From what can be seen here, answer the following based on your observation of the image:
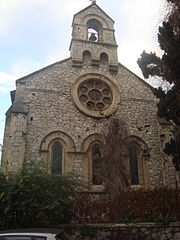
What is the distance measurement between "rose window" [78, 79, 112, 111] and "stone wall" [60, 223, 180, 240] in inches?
325

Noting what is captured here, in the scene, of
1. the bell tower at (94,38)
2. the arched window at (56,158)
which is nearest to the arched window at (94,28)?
the bell tower at (94,38)

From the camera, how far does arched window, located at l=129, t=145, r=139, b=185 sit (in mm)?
15050

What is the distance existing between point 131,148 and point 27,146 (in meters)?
5.94

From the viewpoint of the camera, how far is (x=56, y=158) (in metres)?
14.5

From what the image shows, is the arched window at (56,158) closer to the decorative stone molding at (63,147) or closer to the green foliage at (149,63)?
the decorative stone molding at (63,147)

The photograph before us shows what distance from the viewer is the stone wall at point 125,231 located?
9.15 meters

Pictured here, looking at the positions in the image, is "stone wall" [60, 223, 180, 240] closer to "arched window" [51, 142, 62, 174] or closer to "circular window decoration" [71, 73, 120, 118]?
"arched window" [51, 142, 62, 174]

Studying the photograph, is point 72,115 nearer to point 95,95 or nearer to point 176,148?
point 95,95

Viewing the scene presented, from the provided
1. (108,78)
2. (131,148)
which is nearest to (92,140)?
(131,148)

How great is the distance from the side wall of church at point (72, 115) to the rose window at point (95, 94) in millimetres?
670

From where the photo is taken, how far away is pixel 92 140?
15117mm

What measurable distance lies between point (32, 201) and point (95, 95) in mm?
9033

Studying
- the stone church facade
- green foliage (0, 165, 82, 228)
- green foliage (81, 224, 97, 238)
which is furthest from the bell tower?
green foliage (81, 224, 97, 238)

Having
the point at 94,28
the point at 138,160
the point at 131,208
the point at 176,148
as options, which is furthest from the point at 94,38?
the point at 131,208
